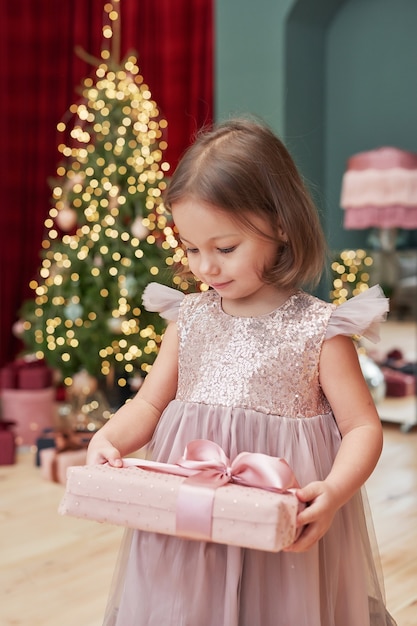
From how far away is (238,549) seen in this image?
1402 millimetres

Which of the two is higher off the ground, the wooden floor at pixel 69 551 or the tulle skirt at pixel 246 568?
the tulle skirt at pixel 246 568

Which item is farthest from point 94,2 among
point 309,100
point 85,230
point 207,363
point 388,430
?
point 207,363

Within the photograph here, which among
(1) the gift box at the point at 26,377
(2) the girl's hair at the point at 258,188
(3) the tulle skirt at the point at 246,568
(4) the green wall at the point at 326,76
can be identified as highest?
(4) the green wall at the point at 326,76

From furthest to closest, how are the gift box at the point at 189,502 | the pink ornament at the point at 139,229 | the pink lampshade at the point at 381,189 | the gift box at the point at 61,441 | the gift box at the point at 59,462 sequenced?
1. the pink lampshade at the point at 381,189
2. the pink ornament at the point at 139,229
3. the gift box at the point at 61,441
4. the gift box at the point at 59,462
5. the gift box at the point at 189,502

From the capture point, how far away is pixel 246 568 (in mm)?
1433

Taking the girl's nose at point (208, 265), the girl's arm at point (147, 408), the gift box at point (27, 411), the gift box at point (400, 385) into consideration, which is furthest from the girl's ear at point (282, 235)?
the gift box at point (400, 385)

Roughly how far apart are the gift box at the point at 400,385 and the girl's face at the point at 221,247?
9.47ft

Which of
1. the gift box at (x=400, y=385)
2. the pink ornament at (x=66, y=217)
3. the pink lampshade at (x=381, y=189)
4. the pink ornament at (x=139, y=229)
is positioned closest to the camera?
the pink ornament at (x=139, y=229)

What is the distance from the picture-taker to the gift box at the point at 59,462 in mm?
3146

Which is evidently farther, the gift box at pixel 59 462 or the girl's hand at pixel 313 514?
the gift box at pixel 59 462

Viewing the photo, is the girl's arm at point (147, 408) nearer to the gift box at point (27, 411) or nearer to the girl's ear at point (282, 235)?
the girl's ear at point (282, 235)

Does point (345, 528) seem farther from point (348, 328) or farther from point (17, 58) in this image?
point (17, 58)

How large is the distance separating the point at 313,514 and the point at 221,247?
43cm

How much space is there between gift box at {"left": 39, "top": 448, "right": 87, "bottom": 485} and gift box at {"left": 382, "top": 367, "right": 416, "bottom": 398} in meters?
1.65
